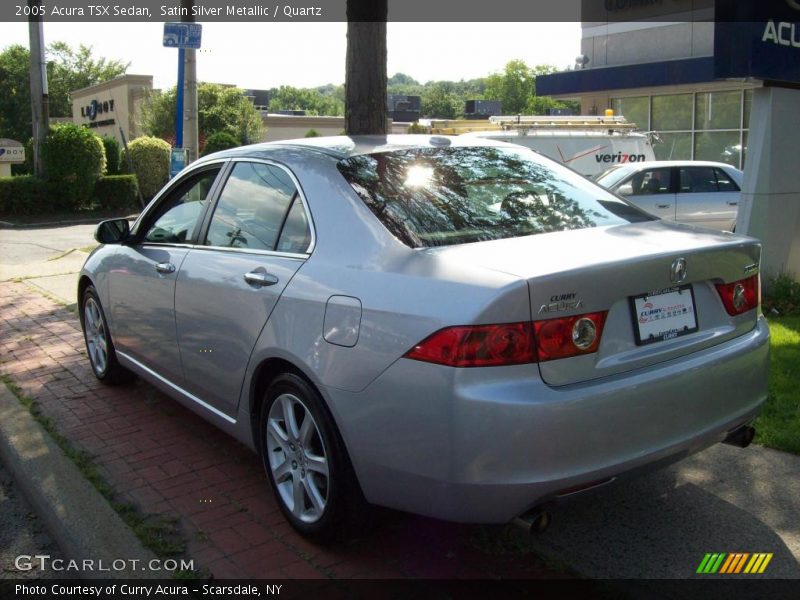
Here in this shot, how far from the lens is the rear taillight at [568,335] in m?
2.91

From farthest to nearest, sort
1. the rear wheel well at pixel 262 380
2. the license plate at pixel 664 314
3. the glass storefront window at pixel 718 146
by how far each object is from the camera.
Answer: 1. the glass storefront window at pixel 718 146
2. the rear wheel well at pixel 262 380
3. the license plate at pixel 664 314

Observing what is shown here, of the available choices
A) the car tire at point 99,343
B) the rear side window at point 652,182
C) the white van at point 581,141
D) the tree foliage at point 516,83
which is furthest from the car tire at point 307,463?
the tree foliage at point 516,83

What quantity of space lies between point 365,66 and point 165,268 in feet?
9.53

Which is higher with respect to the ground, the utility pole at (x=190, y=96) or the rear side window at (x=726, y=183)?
the utility pole at (x=190, y=96)

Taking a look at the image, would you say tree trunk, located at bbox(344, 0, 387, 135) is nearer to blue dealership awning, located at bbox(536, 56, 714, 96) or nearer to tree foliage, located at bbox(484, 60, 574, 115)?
blue dealership awning, located at bbox(536, 56, 714, 96)

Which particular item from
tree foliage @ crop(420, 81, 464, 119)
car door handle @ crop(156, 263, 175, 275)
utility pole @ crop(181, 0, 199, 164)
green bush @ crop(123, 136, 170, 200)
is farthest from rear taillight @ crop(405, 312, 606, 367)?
tree foliage @ crop(420, 81, 464, 119)

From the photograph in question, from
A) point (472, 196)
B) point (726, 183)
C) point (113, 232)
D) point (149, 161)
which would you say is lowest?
point (113, 232)

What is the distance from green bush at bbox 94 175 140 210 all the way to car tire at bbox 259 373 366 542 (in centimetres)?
2259

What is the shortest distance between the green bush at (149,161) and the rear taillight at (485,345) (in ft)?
84.1

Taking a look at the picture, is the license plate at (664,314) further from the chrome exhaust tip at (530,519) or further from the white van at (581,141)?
the white van at (581,141)

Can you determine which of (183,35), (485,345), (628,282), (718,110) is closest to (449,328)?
(485,345)

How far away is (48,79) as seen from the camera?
2564 inches

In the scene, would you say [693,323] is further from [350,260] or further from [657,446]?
[350,260]

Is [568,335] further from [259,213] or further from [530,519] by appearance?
[259,213]
